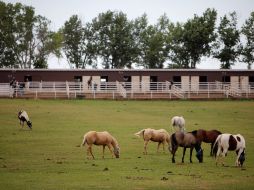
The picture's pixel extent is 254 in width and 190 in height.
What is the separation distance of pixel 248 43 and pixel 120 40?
74.8ft

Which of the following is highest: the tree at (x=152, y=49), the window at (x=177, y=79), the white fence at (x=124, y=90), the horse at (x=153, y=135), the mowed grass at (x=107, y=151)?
the tree at (x=152, y=49)

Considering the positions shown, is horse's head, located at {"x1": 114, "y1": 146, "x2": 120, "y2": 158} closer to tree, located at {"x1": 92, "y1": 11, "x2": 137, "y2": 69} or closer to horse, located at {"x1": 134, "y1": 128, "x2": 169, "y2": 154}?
horse, located at {"x1": 134, "y1": 128, "x2": 169, "y2": 154}

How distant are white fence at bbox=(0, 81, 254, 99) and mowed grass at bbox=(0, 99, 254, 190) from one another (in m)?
6.93

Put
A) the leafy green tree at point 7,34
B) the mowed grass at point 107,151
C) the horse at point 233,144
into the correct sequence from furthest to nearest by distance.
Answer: the leafy green tree at point 7,34, the horse at point 233,144, the mowed grass at point 107,151

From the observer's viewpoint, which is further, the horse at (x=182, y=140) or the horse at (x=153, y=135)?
the horse at (x=153, y=135)

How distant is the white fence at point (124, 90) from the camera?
6047 centimetres

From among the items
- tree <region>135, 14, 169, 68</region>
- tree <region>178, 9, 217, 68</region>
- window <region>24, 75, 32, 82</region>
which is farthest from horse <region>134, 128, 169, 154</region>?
tree <region>135, 14, 169, 68</region>

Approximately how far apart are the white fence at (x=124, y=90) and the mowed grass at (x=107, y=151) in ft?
22.7

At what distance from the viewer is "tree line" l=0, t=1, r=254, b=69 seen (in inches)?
3617

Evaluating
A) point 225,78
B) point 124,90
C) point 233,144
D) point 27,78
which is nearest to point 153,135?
point 233,144

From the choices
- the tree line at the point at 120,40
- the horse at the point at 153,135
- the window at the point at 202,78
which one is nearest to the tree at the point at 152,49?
the tree line at the point at 120,40

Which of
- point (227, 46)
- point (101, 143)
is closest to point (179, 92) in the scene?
point (227, 46)

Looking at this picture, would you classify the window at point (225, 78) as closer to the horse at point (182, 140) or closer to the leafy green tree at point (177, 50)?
the leafy green tree at point (177, 50)

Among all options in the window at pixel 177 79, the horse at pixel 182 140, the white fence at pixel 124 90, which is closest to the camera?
the horse at pixel 182 140
